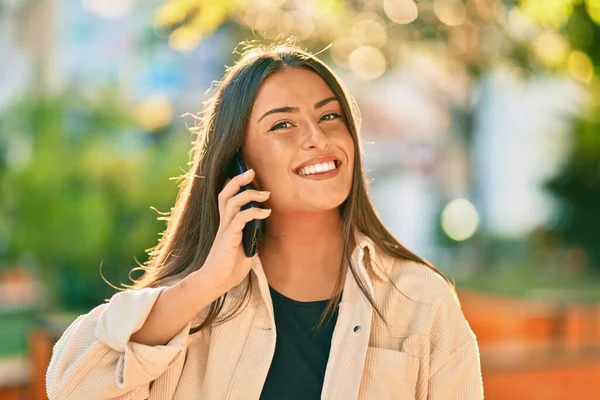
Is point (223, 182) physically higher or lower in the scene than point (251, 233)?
higher

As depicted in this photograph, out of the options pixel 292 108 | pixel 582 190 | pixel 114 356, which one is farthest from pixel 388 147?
pixel 114 356

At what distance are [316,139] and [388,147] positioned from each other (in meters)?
22.1

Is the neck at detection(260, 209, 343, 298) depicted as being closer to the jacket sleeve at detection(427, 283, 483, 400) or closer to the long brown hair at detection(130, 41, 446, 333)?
the long brown hair at detection(130, 41, 446, 333)

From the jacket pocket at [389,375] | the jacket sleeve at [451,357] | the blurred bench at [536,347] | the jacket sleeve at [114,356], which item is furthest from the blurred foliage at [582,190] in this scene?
the jacket sleeve at [114,356]

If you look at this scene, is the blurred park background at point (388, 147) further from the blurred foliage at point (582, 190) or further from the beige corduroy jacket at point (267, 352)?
the beige corduroy jacket at point (267, 352)

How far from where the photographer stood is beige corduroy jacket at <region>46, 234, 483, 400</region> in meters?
2.61

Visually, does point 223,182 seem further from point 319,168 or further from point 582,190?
point 582,190

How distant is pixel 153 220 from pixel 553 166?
7.32m

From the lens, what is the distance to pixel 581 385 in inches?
251

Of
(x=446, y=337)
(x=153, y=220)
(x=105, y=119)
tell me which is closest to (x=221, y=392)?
(x=446, y=337)

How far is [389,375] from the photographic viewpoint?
2.66 metres

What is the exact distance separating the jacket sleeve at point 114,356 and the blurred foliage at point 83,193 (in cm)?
868

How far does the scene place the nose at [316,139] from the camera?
2.76 meters

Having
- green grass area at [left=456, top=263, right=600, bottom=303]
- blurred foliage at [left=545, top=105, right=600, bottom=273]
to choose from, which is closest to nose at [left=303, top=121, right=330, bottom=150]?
green grass area at [left=456, top=263, right=600, bottom=303]
